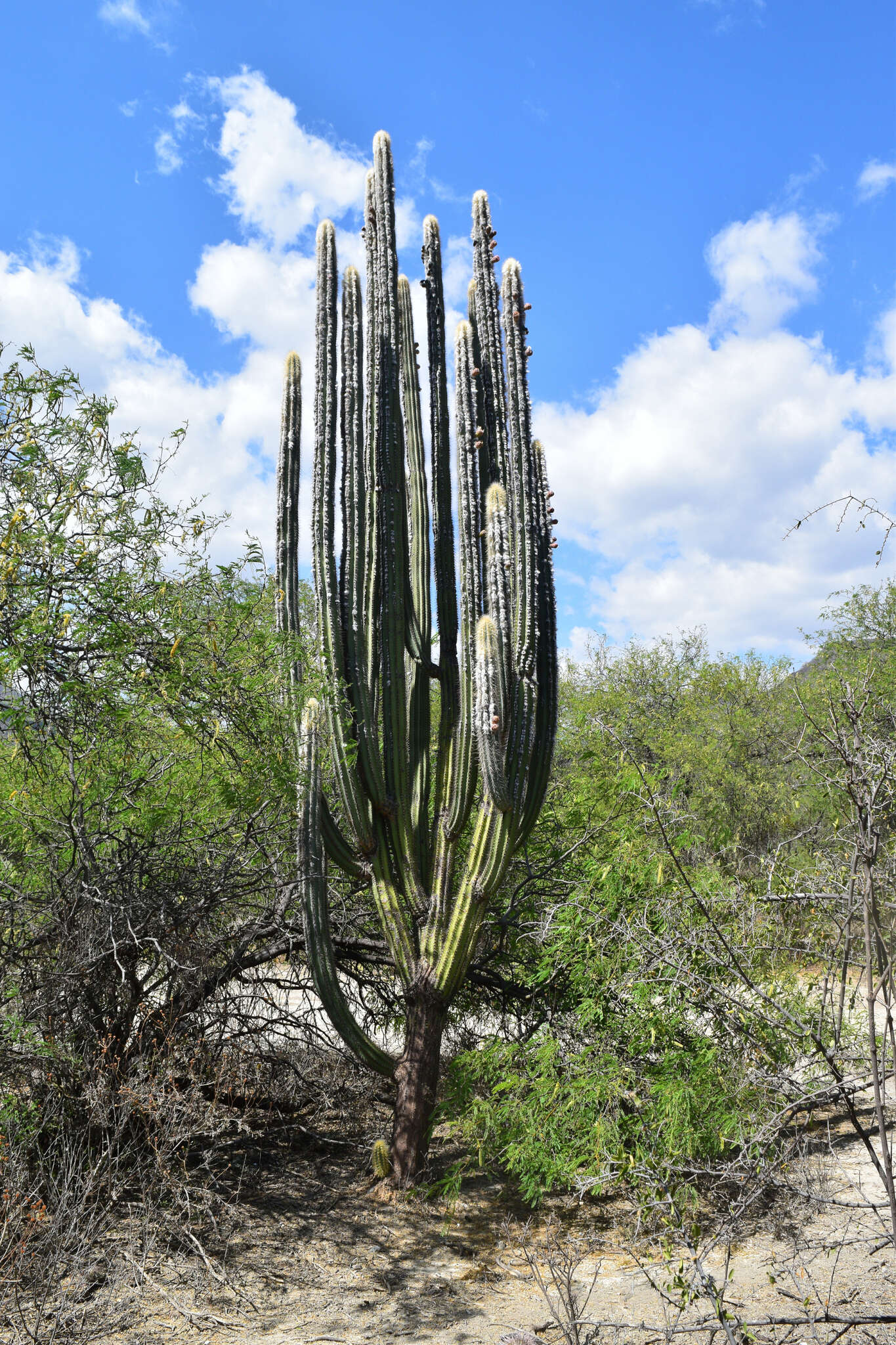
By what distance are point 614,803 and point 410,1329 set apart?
3.67 m

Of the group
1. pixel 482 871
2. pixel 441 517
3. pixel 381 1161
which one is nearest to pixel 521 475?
pixel 441 517

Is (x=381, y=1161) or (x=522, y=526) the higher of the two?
(x=522, y=526)

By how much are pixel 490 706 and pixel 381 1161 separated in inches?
118

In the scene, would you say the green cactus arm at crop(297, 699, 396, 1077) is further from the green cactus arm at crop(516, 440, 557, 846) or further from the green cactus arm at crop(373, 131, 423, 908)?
the green cactus arm at crop(516, 440, 557, 846)

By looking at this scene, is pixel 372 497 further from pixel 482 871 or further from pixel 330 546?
pixel 482 871

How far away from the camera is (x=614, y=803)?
6.98m

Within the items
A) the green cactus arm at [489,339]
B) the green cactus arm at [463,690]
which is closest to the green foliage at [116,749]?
the green cactus arm at [463,690]

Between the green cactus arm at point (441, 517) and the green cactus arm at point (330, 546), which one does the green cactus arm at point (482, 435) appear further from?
the green cactus arm at point (330, 546)

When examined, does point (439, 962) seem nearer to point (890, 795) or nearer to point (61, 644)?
point (61, 644)

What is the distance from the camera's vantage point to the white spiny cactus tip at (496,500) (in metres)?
6.00

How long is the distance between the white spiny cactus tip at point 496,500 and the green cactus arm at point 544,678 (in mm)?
471

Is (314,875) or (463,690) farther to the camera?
(463,690)

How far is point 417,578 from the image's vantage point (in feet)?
21.3

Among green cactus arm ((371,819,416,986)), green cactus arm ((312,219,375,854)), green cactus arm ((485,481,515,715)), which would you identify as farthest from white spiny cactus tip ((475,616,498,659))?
green cactus arm ((371,819,416,986))
